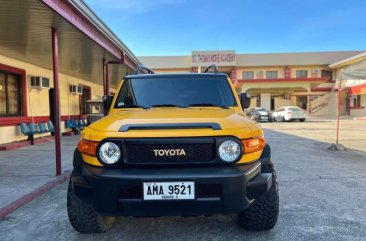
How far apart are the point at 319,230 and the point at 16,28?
7.12 metres

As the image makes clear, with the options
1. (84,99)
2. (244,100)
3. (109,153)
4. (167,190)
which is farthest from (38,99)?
(167,190)

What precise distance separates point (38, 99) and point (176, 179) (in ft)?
39.3

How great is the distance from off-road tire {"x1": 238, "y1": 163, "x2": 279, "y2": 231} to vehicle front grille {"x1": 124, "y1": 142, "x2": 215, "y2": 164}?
0.71 metres

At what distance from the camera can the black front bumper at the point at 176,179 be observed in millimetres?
2785

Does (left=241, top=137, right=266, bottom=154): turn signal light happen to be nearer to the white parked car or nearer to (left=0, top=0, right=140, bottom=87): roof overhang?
(left=0, top=0, right=140, bottom=87): roof overhang

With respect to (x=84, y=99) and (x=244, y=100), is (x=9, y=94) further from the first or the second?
(x=244, y=100)

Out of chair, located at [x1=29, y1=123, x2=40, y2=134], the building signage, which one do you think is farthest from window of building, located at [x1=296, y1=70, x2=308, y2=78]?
chair, located at [x1=29, y1=123, x2=40, y2=134]

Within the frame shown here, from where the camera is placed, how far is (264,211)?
3.24m

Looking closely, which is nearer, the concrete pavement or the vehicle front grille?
the vehicle front grille

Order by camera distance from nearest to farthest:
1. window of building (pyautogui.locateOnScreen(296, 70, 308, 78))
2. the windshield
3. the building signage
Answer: the windshield < the building signage < window of building (pyautogui.locateOnScreen(296, 70, 308, 78))

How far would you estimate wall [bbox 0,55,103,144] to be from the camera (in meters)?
10.8

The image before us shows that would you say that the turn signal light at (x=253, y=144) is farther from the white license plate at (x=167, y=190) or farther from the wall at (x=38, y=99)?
the wall at (x=38, y=99)

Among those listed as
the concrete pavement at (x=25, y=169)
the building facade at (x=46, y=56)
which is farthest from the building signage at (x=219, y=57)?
the concrete pavement at (x=25, y=169)

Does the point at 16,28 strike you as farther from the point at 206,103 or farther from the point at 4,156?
the point at 206,103
